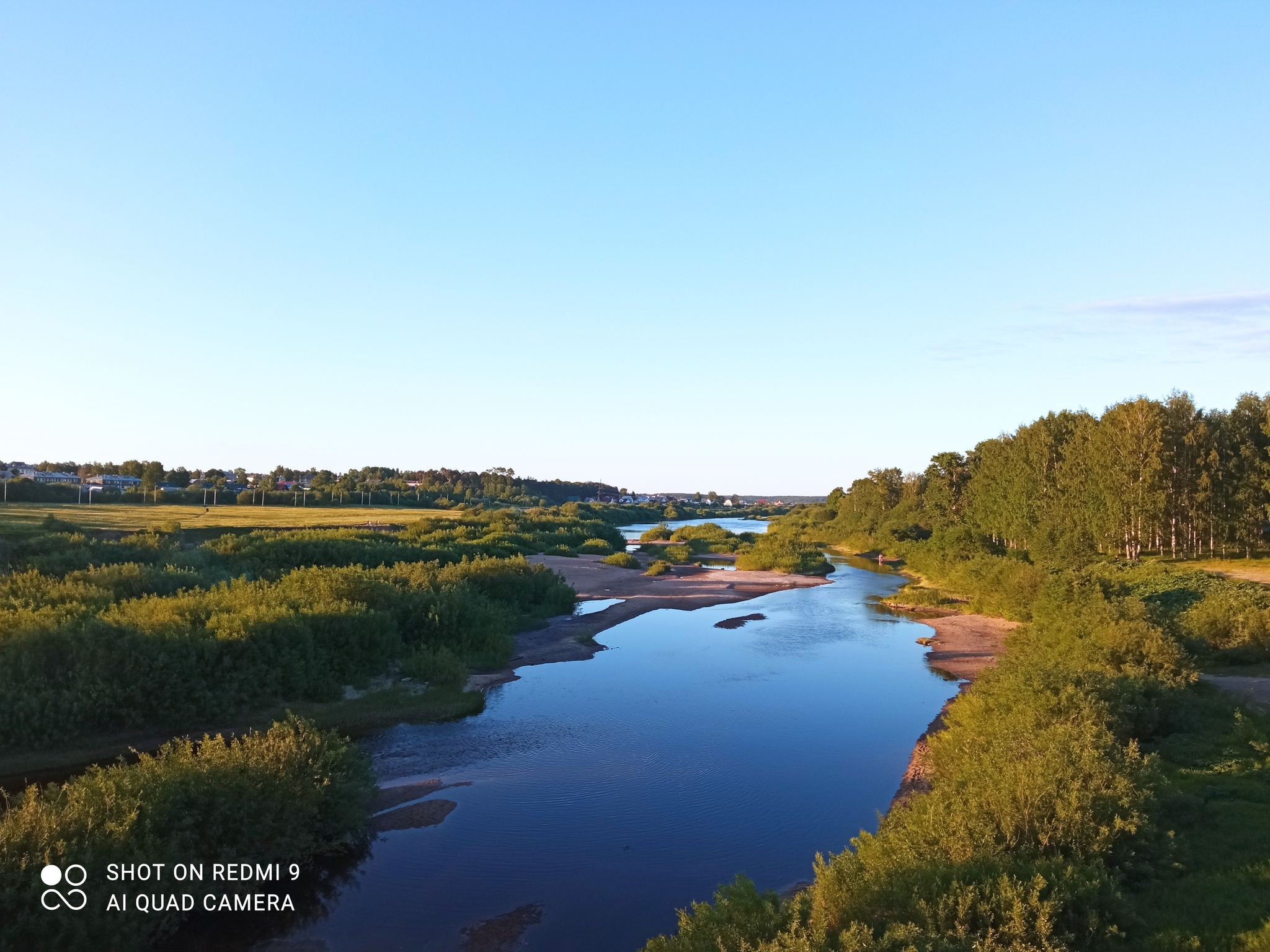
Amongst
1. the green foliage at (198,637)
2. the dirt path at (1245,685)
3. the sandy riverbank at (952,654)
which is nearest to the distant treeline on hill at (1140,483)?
the sandy riverbank at (952,654)

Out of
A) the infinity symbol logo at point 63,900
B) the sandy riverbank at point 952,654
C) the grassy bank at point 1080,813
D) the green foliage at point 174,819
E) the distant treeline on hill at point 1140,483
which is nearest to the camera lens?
the grassy bank at point 1080,813

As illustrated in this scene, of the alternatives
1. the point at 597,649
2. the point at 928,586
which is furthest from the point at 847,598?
the point at 597,649

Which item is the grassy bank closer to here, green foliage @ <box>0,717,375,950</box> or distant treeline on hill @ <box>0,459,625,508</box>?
green foliage @ <box>0,717,375,950</box>

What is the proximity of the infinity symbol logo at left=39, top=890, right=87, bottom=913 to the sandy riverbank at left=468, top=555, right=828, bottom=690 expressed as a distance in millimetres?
14693

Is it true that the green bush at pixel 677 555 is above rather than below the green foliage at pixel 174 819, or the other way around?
below

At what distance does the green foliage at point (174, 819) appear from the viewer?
8727 mm

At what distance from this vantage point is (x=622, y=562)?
60.8 meters

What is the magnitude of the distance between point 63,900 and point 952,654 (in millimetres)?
26276

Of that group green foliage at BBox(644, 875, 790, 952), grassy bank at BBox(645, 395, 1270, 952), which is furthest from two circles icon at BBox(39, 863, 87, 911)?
grassy bank at BBox(645, 395, 1270, 952)

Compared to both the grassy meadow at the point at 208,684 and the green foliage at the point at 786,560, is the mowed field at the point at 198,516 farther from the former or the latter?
the green foliage at the point at 786,560

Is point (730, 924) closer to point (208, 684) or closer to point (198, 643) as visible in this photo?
point (208, 684)

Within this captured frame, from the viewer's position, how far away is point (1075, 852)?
28.8ft

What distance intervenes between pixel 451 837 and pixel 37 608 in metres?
14.1

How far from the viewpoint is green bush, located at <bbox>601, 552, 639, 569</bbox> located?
6034cm
